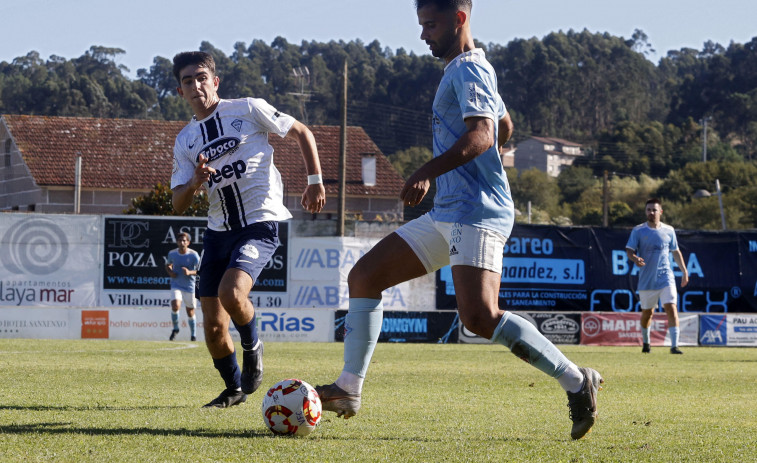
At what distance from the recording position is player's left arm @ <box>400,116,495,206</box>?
479 cm

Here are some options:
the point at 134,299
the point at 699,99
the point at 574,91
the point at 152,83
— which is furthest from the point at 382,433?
the point at 152,83

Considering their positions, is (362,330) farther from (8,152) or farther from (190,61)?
(8,152)

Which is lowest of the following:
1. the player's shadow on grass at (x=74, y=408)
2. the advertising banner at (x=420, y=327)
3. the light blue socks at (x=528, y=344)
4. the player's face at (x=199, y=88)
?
the advertising banner at (x=420, y=327)

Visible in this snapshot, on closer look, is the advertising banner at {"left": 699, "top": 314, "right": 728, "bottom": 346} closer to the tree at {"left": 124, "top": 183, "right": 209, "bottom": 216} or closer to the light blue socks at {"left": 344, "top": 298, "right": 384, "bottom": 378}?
the tree at {"left": 124, "top": 183, "right": 209, "bottom": 216}

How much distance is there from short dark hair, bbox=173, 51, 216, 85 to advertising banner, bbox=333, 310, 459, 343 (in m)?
14.9

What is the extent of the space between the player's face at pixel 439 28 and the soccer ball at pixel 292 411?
1.90m

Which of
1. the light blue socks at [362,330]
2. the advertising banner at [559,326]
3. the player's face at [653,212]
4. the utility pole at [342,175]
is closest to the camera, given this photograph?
the light blue socks at [362,330]

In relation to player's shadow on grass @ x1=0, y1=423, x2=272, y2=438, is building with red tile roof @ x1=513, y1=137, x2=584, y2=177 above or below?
above

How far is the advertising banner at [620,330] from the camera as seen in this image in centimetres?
2209

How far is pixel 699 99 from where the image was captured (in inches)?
4658

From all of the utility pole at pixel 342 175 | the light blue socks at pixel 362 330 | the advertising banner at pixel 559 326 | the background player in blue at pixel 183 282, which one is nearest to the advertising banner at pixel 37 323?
the background player in blue at pixel 183 282

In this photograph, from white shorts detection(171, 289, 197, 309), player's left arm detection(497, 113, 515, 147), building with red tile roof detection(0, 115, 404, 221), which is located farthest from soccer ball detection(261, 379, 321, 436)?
building with red tile roof detection(0, 115, 404, 221)

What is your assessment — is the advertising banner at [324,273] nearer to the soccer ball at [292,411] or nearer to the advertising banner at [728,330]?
the advertising banner at [728,330]

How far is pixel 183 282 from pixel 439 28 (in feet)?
48.1
